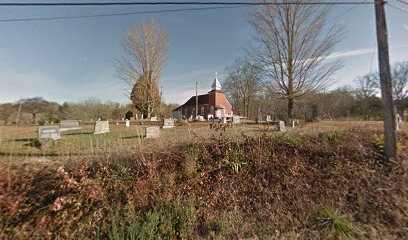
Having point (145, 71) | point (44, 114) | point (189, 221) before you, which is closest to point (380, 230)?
point (189, 221)

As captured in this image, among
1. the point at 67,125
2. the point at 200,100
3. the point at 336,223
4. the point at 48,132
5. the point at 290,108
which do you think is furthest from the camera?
the point at 200,100

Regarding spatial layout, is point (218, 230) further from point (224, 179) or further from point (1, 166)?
point (1, 166)

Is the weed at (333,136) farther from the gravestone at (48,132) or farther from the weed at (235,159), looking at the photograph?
the gravestone at (48,132)

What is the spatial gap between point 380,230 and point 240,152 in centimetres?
267

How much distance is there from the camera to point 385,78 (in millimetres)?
4609

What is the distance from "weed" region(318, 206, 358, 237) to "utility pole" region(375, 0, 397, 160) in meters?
2.37

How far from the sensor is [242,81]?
47969 mm

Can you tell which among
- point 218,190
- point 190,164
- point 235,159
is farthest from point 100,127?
point 218,190

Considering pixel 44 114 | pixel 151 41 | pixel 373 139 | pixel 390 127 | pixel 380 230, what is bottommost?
pixel 380 230

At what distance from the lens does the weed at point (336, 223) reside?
312 centimetres

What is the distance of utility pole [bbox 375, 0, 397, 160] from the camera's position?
14.9ft

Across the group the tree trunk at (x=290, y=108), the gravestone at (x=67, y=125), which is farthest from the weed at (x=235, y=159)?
the gravestone at (x=67, y=125)

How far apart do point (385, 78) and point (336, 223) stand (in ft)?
11.8

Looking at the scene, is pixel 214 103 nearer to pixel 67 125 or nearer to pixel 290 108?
pixel 290 108
